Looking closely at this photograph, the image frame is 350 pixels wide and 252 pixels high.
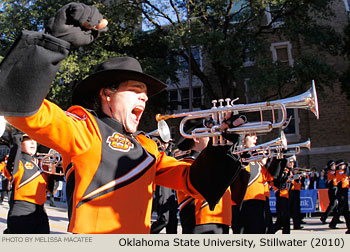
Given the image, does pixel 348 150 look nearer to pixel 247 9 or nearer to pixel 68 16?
pixel 247 9

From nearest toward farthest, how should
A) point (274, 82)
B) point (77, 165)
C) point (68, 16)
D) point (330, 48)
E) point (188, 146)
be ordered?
1. point (68, 16)
2. point (77, 165)
3. point (188, 146)
4. point (274, 82)
5. point (330, 48)

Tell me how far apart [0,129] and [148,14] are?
1620 centimetres

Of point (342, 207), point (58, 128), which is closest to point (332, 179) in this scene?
point (342, 207)

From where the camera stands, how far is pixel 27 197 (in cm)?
636

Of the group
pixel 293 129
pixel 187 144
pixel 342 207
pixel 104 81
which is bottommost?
pixel 342 207

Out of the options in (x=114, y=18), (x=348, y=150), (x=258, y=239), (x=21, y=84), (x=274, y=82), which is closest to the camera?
(x=21, y=84)

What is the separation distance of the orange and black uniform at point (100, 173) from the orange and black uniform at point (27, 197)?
4116 millimetres

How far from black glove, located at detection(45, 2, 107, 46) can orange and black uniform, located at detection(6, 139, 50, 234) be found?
490 centimetres

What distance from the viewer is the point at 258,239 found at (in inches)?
79.4

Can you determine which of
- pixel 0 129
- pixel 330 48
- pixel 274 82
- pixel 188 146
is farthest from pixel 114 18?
pixel 0 129

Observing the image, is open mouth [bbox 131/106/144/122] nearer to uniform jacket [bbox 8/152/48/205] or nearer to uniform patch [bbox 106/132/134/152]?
uniform patch [bbox 106/132/134/152]

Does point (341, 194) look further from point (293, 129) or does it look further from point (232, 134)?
point (293, 129)

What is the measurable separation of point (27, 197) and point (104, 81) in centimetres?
455

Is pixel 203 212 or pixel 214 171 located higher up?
pixel 214 171
